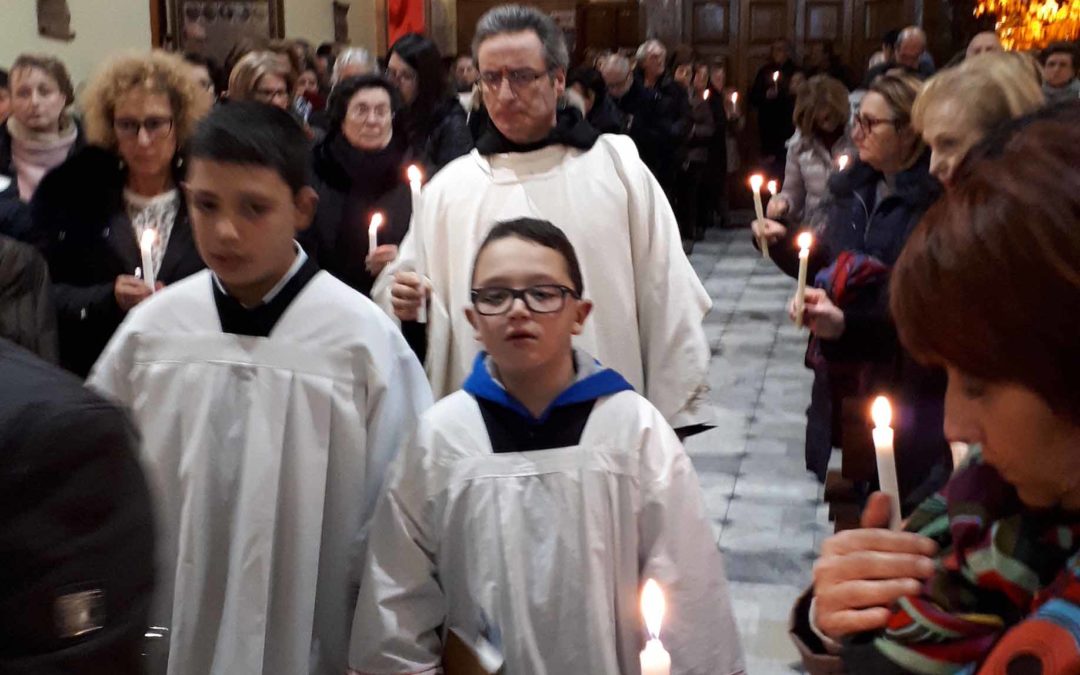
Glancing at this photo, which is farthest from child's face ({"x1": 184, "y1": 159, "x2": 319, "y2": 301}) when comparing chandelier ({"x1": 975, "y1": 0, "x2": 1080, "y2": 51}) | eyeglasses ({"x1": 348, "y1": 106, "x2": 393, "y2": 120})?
chandelier ({"x1": 975, "y1": 0, "x2": 1080, "y2": 51})

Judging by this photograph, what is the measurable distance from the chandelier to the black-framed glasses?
33.3ft

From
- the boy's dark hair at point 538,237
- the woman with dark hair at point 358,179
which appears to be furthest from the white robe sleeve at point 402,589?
the woman with dark hair at point 358,179

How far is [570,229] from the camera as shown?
284cm

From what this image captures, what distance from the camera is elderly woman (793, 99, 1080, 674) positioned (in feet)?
2.90

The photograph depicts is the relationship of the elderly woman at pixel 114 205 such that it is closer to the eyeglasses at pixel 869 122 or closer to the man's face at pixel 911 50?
the eyeglasses at pixel 869 122

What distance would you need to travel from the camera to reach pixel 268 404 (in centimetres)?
217

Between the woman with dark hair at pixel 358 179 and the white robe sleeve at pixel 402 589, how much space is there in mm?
1637

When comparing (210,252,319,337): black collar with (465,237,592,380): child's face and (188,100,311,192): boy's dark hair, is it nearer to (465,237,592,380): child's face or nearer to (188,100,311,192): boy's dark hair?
(188,100,311,192): boy's dark hair

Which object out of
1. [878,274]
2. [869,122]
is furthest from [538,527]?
[869,122]

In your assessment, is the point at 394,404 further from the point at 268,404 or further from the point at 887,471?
the point at 887,471

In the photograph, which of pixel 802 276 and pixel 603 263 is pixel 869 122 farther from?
pixel 603 263

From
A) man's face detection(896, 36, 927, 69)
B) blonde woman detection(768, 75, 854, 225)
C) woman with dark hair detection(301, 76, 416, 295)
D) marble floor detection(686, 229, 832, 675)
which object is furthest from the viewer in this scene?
man's face detection(896, 36, 927, 69)

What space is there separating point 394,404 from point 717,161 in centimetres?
1085

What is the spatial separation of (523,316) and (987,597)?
121 cm
